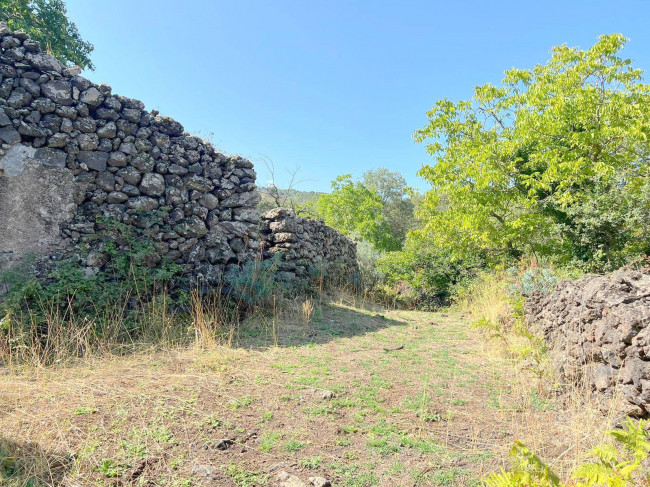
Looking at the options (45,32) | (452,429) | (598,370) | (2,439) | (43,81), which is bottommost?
(2,439)

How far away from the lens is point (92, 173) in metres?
5.57

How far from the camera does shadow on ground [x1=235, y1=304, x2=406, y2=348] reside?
541cm

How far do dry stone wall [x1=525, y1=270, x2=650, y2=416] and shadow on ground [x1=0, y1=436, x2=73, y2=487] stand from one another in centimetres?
402

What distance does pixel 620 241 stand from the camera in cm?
743

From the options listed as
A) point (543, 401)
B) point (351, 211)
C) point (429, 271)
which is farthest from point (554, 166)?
point (351, 211)

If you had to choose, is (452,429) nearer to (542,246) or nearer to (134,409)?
(134,409)

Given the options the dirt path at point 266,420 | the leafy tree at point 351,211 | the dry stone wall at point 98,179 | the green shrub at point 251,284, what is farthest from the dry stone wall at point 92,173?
the leafy tree at point 351,211

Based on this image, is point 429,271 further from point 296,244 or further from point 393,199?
point 393,199

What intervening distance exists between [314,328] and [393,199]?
30.6m

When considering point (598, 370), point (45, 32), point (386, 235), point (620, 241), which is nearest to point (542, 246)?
point (620, 241)

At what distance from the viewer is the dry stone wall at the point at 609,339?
2.93m

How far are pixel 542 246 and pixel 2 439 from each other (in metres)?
10.3

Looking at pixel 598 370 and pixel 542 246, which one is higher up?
pixel 542 246

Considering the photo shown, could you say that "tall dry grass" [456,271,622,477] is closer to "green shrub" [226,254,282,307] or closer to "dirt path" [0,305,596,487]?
Answer: "dirt path" [0,305,596,487]
